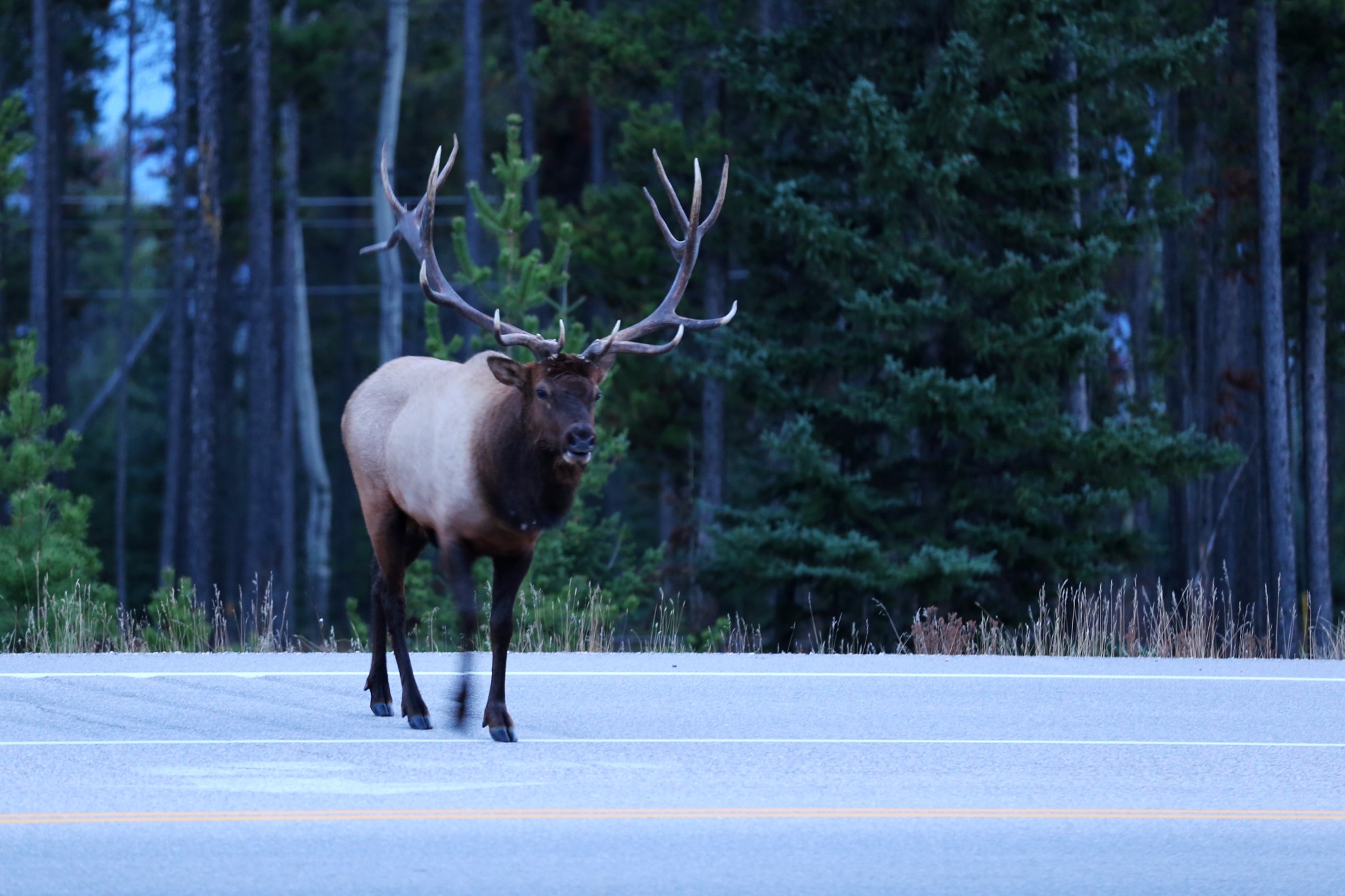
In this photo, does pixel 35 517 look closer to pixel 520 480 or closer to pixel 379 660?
pixel 379 660

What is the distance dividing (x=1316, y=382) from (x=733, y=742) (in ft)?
79.9

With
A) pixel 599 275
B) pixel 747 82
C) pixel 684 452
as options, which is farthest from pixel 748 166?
pixel 684 452

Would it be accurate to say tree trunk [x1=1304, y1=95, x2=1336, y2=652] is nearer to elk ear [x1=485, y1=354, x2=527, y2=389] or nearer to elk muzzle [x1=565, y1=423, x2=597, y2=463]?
elk ear [x1=485, y1=354, x2=527, y2=389]

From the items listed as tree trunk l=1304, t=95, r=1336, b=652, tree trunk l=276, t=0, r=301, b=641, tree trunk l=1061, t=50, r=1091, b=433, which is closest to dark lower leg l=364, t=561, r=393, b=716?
tree trunk l=1061, t=50, r=1091, b=433

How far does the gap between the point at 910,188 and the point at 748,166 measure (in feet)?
12.6

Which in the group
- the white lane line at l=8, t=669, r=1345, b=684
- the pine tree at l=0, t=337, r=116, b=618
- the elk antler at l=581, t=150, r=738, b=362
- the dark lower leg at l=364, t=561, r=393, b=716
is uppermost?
the elk antler at l=581, t=150, r=738, b=362

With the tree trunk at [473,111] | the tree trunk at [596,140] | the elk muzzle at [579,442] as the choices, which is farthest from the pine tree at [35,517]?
the tree trunk at [596,140]

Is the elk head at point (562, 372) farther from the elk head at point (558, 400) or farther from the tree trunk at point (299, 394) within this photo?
the tree trunk at point (299, 394)

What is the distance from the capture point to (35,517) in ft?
60.2

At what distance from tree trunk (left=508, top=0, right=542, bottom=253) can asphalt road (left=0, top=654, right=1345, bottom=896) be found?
24.2 meters

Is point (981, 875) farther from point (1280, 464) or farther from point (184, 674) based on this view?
point (1280, 464)

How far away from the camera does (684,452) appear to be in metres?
33.4

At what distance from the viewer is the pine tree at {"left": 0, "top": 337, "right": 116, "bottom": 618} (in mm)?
17703

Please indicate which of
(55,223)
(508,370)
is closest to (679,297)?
(508,370)
